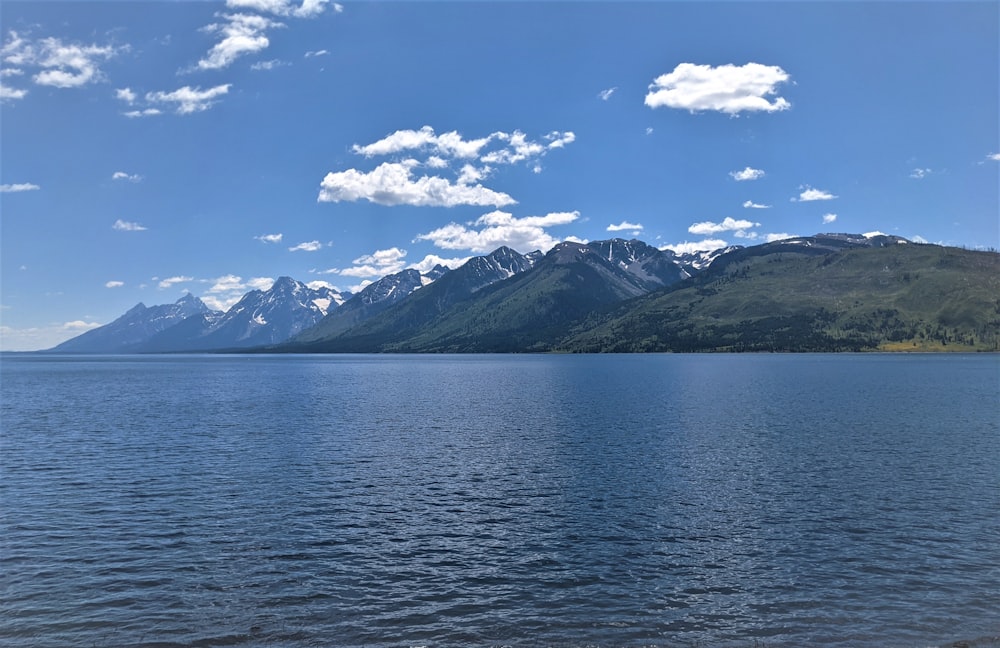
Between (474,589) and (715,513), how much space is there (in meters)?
24.6

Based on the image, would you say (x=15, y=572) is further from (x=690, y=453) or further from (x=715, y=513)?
(x=690, y=453)

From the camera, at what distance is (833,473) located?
62906 millimetres

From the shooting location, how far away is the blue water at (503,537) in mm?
29953

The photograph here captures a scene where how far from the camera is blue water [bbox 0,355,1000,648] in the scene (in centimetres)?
2995

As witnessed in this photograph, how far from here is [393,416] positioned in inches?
4621

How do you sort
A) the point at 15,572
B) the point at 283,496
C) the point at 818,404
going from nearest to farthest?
1. the point at 15,572
2. the point at 283,496
3. the point at 818,404

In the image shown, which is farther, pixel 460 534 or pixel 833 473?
pixel 833 473

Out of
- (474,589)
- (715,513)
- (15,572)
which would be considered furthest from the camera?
(715,513)

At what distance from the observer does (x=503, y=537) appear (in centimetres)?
4319

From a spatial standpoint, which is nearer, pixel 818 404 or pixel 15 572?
pixel 15 572

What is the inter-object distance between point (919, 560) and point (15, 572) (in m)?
56.1

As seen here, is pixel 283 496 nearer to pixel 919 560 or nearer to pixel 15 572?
pixel 15 572

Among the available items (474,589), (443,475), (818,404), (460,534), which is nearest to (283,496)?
(443,475)

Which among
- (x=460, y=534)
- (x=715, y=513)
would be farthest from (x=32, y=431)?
(x=715, y=513)
